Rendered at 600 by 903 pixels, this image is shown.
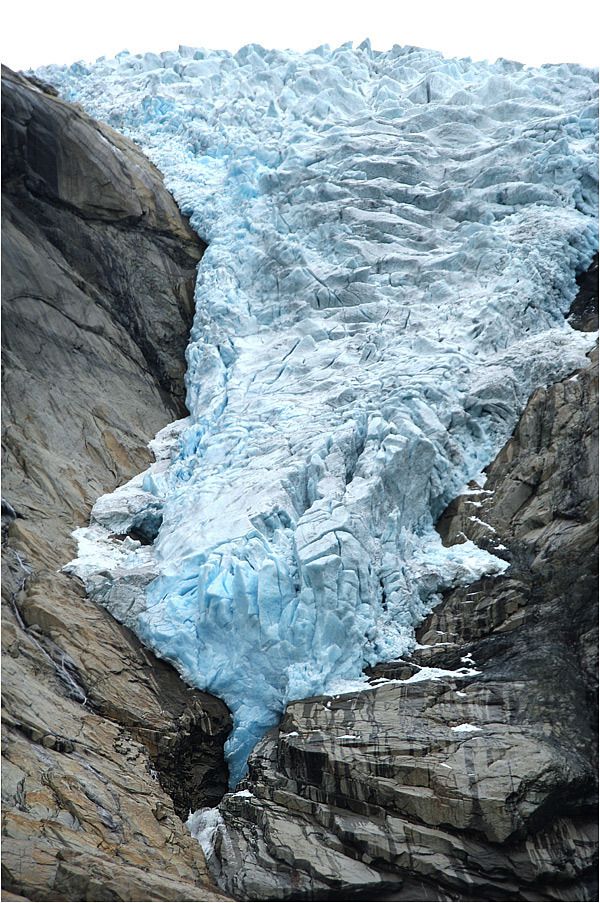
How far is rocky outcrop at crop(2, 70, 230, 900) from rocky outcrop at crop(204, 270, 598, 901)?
1143 millimetres

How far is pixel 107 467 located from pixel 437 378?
228 inches

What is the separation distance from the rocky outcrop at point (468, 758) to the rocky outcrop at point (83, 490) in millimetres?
1143

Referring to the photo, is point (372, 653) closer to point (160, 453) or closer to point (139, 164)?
point (160, 453)

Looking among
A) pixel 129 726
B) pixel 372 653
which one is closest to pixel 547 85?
pixel 372 653

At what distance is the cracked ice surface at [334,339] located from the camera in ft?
39.9

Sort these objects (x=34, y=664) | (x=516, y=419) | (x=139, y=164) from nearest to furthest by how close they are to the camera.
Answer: (x=34, y=664)
(x=516, y=419)
(x=139, y=164)

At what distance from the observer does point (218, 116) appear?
21.7 meters

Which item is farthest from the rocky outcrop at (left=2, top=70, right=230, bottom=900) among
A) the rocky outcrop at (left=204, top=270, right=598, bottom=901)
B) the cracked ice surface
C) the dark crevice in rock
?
the dark crevice in rock

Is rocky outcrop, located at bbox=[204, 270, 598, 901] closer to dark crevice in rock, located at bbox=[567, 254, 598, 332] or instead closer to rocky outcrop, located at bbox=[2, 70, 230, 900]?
rocky outcrop, located at bbox=[2, 70, 230, 900]

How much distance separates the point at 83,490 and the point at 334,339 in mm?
5375

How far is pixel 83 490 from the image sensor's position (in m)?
14.3

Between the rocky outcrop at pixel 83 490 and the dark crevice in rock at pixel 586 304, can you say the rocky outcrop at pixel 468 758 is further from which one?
the dark crevice in rock at pixel 586 304

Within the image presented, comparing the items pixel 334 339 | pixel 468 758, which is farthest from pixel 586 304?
pixel 468 758

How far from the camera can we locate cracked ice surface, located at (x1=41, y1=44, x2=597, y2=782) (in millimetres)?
12164
